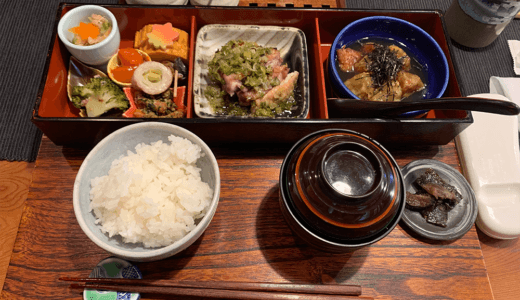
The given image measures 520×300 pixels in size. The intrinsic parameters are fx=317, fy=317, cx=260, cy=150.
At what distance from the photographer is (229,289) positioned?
1.31 meters

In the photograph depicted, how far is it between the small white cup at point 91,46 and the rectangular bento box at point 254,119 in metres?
0.05

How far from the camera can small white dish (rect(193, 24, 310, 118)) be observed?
1835 millimetres

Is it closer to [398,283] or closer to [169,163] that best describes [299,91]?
[169,163]

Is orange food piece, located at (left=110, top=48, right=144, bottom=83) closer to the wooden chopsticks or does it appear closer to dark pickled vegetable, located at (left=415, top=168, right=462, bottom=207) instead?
the wooden chopsticks

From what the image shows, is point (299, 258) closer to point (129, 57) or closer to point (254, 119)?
point (254, 119)

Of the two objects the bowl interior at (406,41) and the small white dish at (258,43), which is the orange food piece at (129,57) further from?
the bowl interior at (406,41)

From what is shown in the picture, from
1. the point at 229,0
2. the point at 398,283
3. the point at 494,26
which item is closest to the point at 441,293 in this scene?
the point at 398,283

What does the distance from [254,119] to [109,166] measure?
0.70 metres

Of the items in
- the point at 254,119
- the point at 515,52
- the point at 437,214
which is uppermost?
the point at 254,119

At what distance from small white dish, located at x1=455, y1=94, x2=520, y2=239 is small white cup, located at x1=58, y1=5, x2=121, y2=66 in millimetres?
2041

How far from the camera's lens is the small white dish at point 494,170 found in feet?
5.43

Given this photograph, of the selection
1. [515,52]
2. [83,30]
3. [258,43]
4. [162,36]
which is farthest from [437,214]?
[83,30]

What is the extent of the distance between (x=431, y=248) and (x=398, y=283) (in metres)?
0.24

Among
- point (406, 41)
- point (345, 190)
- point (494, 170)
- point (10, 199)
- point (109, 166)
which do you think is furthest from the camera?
point (406, 41)
